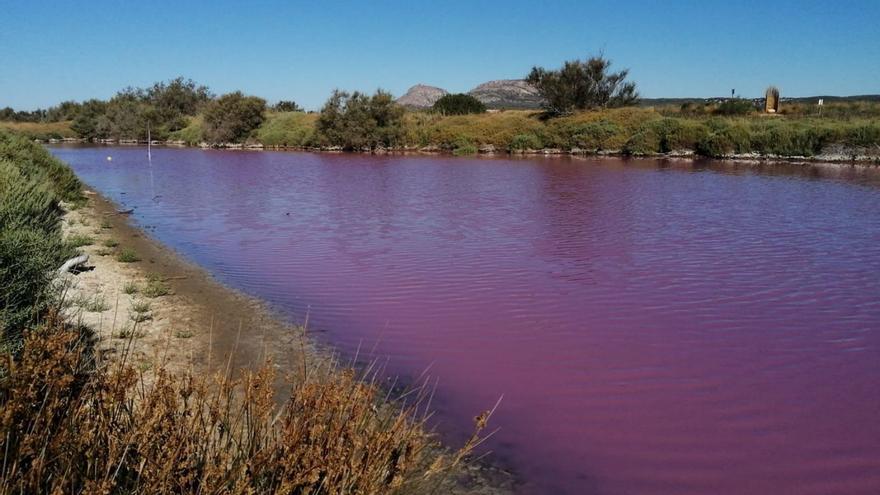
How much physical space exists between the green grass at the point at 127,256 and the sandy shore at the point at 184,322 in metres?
0.09

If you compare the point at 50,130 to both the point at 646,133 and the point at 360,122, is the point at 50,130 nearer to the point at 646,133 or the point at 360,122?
the point at 360,122

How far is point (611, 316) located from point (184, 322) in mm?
4960

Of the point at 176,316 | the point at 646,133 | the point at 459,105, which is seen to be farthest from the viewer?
the point at 459,105

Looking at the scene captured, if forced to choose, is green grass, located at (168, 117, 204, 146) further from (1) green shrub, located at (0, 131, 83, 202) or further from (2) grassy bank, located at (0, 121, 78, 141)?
(1) green shrub, located at (0, 131, 83, 202)

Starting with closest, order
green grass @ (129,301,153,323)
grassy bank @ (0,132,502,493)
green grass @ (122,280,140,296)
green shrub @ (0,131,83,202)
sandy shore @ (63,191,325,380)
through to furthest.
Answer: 1. grassy bank @ (0,132,502,493)
2. sandy shore @ (63,191,325,380)
3. green grass @ (129,301,153,323)
4. green grass @ (122,280,140,296)
5. green shrub @ (0,131,83,202)

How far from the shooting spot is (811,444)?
15.0 ft

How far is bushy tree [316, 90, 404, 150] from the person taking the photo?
2048 inches

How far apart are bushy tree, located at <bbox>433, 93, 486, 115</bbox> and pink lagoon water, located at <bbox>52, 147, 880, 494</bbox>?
52.5 metres

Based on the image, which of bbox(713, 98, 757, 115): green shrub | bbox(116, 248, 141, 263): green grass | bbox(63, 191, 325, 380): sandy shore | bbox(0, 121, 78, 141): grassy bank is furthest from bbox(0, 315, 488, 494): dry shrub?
bbox(0, 121, 78, 141): grassy bank

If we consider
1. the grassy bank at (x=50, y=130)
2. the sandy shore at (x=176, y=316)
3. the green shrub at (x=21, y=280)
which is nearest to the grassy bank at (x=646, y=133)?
the grassy bank at (x=50, y=130)

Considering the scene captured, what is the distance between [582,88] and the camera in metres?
55.2

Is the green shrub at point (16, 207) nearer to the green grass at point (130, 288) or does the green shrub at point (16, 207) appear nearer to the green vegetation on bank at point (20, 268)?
the green vegetation on bank at point (20, 268)

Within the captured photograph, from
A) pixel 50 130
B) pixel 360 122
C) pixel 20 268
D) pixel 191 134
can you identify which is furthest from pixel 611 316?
pixel 50 130

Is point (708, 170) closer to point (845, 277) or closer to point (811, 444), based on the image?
point (845, 277)
